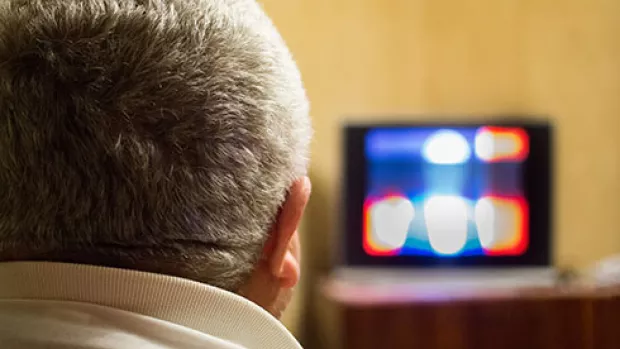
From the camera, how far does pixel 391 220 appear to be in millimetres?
2305

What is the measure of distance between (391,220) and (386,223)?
17 mm

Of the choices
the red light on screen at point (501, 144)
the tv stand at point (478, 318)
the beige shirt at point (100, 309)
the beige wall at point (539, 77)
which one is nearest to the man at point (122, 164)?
the beige shirt at point (100, 309)

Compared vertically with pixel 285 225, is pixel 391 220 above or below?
below

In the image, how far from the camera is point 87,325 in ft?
2.02

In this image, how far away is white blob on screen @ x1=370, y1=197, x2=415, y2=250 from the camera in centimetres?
230

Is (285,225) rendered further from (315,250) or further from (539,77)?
(539,77)

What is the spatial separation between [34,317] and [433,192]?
1.80 m

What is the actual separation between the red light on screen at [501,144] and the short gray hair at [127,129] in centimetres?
174

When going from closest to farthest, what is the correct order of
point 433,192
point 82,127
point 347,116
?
point 82,127 < point 433,192 < point 347,116

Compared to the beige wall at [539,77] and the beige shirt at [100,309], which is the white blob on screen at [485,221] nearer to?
the beige wall at [539,77]

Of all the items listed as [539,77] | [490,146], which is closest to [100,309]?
[490,146]

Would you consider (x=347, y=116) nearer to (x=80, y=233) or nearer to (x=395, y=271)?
(x=395, y=271)

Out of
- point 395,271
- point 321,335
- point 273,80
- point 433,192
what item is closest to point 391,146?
point 433,192

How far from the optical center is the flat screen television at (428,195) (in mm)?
2309
